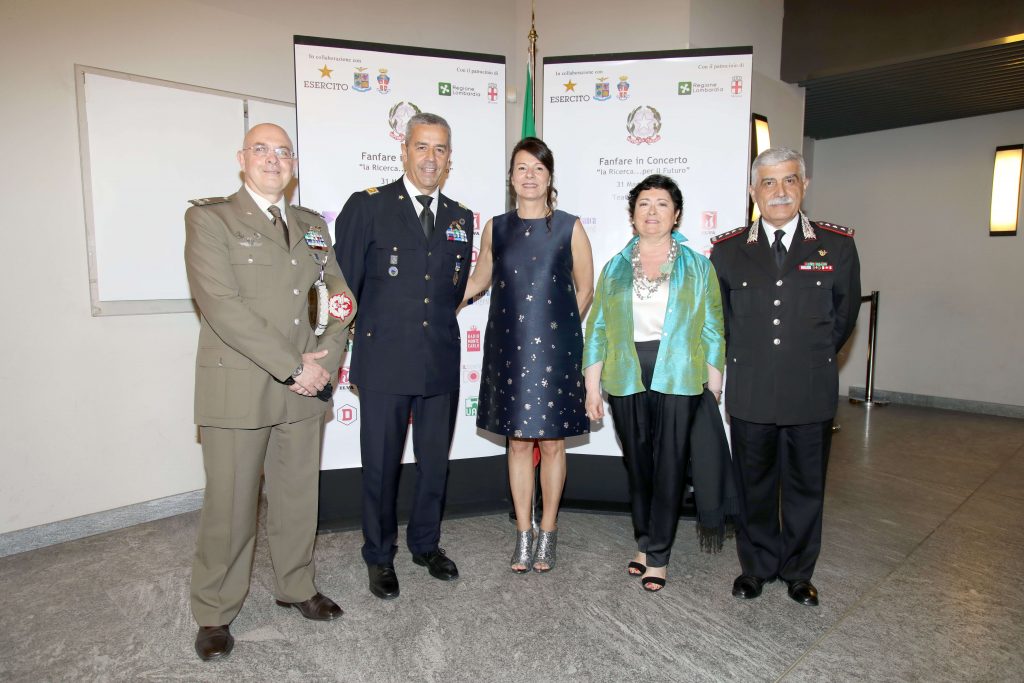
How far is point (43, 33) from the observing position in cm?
313

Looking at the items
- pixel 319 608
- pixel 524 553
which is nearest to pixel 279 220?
pixel 319 608

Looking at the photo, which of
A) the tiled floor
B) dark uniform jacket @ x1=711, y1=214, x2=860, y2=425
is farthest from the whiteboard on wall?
dark uniform jacket @ x1=711, y1=214, x2=860, y2=425

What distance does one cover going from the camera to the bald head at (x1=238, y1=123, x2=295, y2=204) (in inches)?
90.4

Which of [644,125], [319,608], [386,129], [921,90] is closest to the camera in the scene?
[319,608]

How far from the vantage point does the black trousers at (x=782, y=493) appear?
8.59ft

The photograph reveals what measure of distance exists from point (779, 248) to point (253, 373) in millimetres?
2072

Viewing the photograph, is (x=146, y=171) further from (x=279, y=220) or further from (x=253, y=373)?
(x=253, y=373)

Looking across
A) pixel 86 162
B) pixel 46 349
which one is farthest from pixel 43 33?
pixel 46 349

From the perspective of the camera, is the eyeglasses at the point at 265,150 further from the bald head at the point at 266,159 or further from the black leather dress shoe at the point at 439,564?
Result: the black leather dress shoe at the point at 439,564

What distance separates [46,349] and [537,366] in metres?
2.47

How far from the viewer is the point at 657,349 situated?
2.73m

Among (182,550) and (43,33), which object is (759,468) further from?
(43,33)

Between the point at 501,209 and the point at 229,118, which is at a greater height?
the point at 229,118

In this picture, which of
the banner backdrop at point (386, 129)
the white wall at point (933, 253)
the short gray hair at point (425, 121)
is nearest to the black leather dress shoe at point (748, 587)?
the banner backdrop at point (386, 129)
